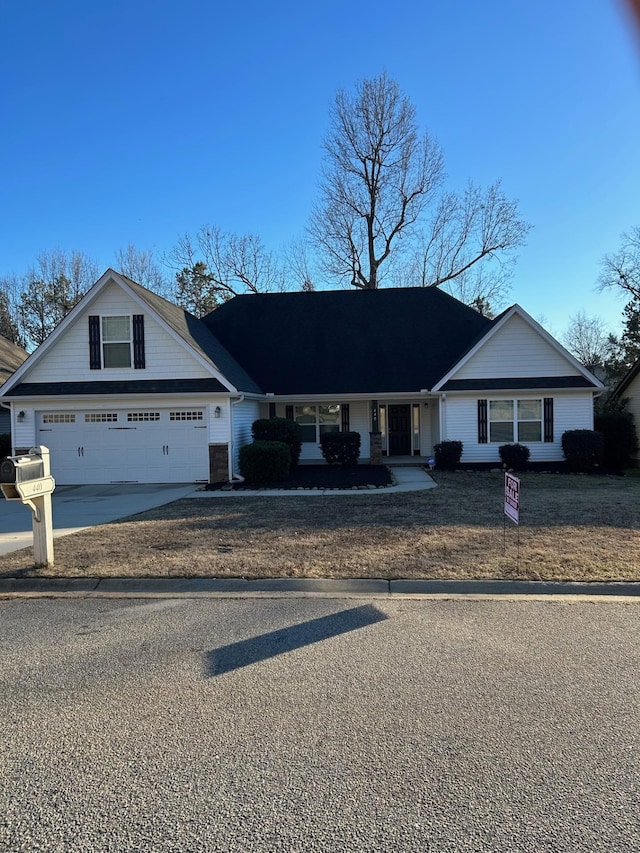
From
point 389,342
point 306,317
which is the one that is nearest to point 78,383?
point 306,317

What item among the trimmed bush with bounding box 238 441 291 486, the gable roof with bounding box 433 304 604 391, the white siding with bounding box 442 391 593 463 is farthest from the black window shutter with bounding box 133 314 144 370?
the white siding with bounding box 442 391 593 463

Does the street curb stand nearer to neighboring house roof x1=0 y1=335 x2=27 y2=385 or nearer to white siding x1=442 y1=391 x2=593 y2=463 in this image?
white siding x1=442 y1=391 x2=593 y2=463

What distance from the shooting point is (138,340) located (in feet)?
57.3

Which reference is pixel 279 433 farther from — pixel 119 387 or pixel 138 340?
pixel 138 340

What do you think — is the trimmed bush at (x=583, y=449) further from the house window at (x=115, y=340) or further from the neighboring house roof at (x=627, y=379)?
the house window at (x=115, y=340)

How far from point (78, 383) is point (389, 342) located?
11.3 metres

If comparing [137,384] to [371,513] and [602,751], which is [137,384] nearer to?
[371,513]

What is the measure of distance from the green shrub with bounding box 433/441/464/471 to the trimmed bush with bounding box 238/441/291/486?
5.54 m

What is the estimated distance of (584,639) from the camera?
489 centimetres

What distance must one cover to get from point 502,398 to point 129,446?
12.3 m

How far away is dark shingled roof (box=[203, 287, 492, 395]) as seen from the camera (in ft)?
68.5

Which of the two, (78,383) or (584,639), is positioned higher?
(78,383)

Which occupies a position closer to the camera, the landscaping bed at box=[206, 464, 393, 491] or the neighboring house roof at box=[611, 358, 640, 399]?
the landscaping bed at box=[206, 464, 393, 491]

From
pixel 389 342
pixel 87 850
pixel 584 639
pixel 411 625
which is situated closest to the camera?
pixel 87 850
